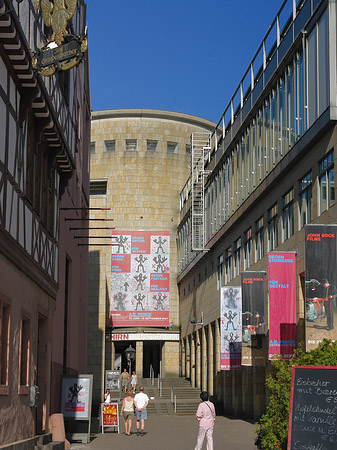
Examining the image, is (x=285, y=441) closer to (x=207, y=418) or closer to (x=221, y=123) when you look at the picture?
(x=207, y=418)

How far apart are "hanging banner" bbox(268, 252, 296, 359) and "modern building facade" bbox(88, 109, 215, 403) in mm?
32268

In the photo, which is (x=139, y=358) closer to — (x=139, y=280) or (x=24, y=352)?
(x=139, y=280)

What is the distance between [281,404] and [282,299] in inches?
545

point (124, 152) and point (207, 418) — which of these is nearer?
point (207, 418)

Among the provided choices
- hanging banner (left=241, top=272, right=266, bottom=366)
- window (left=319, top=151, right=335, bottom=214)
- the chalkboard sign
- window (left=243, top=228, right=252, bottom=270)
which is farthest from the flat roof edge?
the chalkboard sign

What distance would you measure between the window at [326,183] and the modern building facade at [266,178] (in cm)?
3

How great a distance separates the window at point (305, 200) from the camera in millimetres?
27789

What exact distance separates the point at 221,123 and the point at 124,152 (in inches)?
836

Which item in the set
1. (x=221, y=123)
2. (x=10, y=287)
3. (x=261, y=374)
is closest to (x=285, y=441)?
(x=10, y=287)

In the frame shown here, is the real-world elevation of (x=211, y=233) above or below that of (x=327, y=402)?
above

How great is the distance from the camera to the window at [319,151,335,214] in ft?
83.4

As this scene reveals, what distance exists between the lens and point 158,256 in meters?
61.6

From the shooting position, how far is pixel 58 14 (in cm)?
1919

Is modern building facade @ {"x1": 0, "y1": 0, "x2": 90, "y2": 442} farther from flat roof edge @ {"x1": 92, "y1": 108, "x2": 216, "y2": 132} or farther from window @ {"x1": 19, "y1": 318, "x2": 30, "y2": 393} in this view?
flat roof edge @ {"x1": 92, "y1": 108, "x2": 216, "y2": 132}
